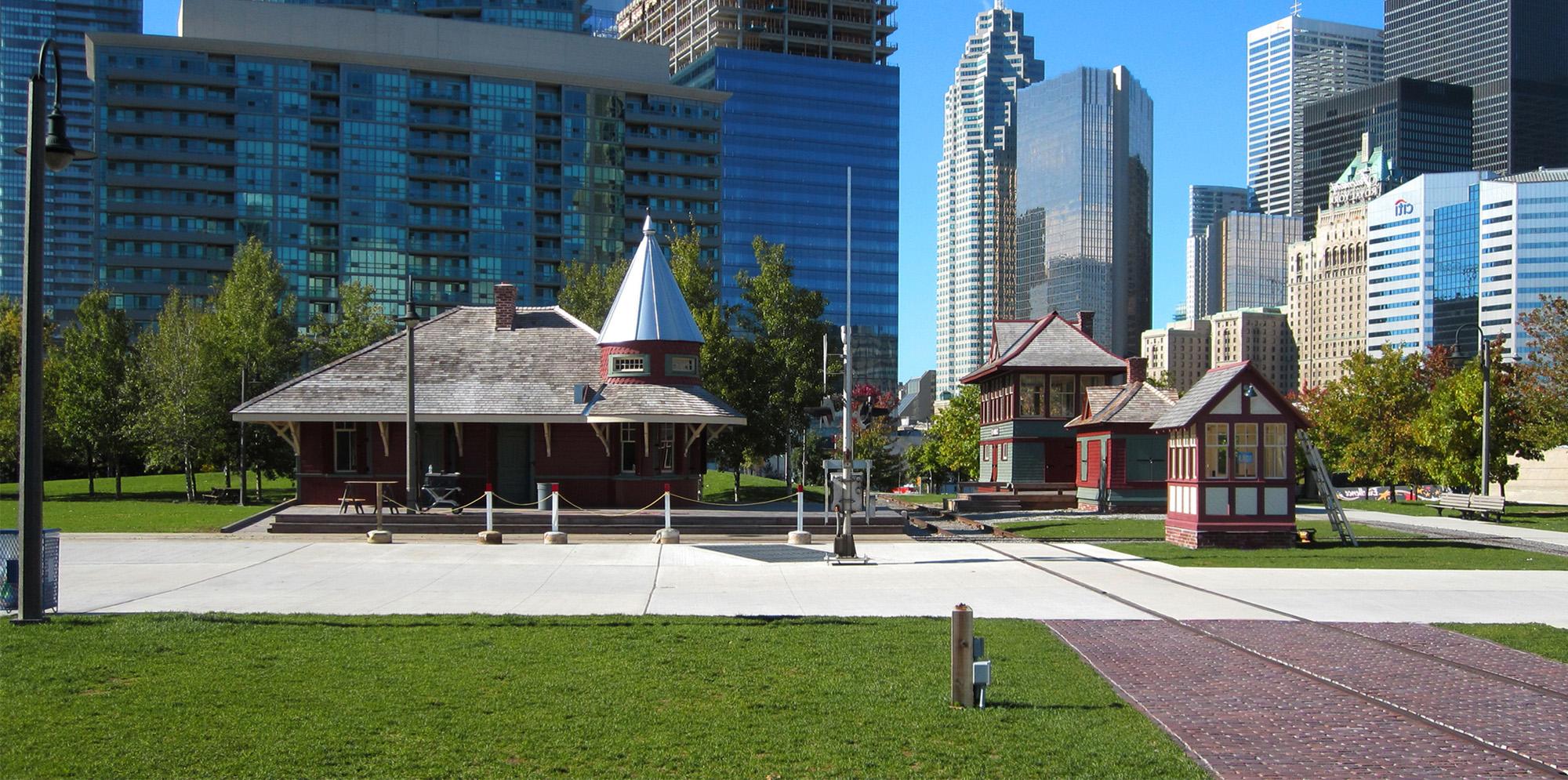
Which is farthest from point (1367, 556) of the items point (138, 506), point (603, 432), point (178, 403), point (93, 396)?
point (93, 396)

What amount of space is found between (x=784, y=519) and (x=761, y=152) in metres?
133

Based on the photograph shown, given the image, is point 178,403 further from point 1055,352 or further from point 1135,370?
point 1135,370

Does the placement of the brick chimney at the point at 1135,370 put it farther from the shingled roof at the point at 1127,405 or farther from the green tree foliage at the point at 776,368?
the green tree foliage at the point at 776,368

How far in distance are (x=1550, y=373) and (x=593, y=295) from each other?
38965 millimetres

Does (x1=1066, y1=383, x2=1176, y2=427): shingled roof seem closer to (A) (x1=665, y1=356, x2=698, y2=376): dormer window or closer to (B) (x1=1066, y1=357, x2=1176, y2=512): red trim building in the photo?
(B) (x1=1066, y1=357, x2=1176, y2=512): red trim building

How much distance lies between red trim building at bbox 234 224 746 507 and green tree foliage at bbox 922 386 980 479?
1259 inches

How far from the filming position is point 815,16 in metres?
172

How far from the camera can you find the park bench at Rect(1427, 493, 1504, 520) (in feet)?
127

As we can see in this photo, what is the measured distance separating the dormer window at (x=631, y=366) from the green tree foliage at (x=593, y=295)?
1652 cm

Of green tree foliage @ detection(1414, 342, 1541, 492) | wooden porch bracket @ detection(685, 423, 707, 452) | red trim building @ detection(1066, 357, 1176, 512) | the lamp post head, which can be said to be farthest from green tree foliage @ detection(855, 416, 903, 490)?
the lamp post head

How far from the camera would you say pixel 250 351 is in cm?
5059

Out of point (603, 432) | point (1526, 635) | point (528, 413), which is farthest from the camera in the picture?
point (603, 432)

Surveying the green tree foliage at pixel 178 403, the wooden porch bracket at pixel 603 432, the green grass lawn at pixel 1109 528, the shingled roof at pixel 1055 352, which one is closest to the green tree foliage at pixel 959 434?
the shingled roof at pixel 1055 352

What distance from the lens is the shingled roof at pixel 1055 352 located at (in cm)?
4803
